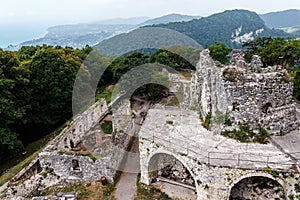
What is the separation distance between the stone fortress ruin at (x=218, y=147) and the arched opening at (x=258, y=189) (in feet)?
0.18

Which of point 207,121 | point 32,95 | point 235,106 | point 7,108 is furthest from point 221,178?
point 32,95

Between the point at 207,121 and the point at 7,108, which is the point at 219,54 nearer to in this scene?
the point at 207,121

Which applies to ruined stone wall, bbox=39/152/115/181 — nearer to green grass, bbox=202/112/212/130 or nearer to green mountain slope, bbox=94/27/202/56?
green grass, bbox=202/112/212/130

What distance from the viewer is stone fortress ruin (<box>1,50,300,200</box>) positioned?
1593cm

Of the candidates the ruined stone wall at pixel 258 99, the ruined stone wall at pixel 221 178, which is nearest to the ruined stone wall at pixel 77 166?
the ruined stone wall at pixel 221 178

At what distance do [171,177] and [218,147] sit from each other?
5.61 metres

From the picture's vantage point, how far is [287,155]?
53.0ft

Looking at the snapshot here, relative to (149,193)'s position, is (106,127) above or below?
above

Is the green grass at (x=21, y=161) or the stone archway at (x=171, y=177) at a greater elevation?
the stone archway at (x=171, y=177)

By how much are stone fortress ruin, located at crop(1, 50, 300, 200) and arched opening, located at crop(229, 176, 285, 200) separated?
0.18 ft

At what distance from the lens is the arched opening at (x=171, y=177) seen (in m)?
19.3

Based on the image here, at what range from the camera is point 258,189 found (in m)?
17.5

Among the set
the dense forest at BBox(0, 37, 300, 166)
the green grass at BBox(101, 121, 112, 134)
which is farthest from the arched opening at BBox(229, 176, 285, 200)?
the green grass at BBox(101, 121, 112, 134)

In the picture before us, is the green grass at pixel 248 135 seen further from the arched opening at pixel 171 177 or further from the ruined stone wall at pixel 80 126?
the ruined stone wall at pixel 80 126
